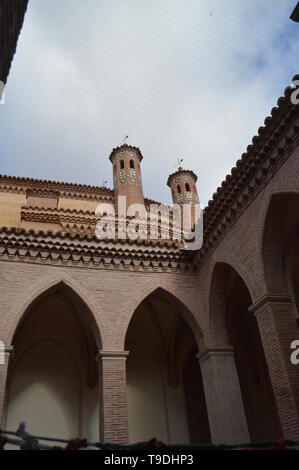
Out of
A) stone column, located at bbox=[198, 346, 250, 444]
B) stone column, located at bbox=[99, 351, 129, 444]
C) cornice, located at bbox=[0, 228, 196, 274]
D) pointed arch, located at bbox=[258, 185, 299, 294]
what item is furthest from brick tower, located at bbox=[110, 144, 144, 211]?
pointed arch, located at bbox=[258, 185, 299, 294]

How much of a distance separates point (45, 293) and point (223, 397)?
14.7 ft

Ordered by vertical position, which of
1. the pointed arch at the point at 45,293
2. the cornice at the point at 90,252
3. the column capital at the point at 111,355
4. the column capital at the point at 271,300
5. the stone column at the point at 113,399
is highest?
the cornice at the point at 90,252

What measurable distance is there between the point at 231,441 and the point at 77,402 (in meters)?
4.77

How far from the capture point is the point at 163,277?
33.6 ft

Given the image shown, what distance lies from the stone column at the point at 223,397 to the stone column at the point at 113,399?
197cm

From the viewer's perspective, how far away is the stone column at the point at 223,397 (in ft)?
28.2

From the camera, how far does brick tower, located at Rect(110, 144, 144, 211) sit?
1822 cm

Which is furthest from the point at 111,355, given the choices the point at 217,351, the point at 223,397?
the point at 223,397

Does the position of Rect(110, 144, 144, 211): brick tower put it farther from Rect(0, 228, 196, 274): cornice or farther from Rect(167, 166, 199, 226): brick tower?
Rect(0, 228, 196, 274): cornice

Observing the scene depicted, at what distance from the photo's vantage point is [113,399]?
27.4 ft

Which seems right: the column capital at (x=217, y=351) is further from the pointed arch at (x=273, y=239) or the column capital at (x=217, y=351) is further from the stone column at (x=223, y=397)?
the pointed arch at (x=273, y=239)

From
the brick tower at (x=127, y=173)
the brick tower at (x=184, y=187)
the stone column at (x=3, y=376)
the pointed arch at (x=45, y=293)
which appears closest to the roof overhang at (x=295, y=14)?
the pointed arch at (x=45, y=293)

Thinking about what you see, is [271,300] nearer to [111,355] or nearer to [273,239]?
[273,239]

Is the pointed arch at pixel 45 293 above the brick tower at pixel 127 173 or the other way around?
the other way around
